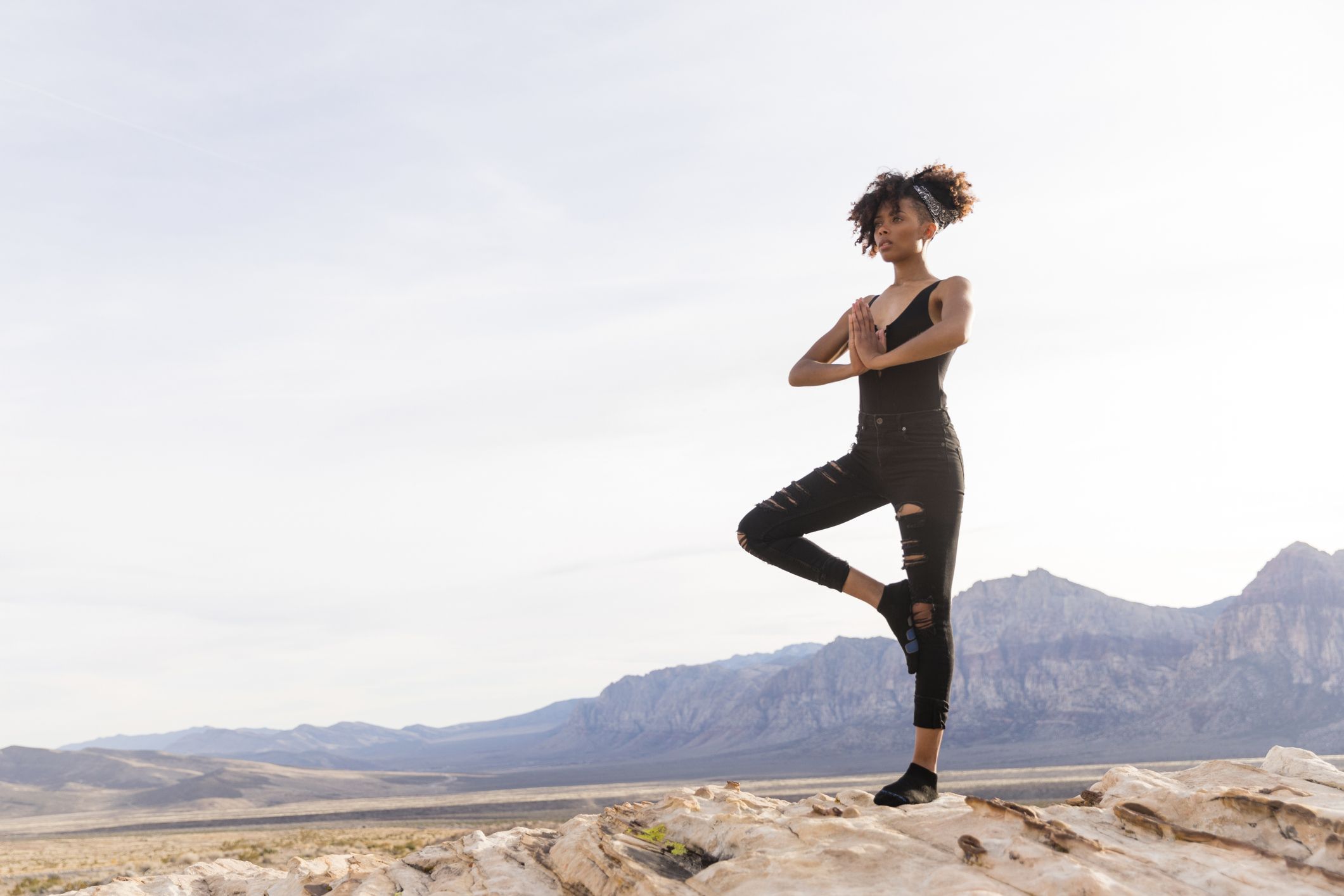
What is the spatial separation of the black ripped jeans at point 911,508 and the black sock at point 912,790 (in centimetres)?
26

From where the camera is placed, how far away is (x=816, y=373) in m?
5.37

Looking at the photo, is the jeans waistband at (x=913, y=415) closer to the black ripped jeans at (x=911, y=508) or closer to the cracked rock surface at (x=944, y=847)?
the black ripped jeans at (x=911, y=508)

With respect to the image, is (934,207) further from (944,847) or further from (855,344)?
(944,847)

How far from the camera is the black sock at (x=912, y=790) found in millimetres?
4898

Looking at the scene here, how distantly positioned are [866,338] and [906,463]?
645 millimetres

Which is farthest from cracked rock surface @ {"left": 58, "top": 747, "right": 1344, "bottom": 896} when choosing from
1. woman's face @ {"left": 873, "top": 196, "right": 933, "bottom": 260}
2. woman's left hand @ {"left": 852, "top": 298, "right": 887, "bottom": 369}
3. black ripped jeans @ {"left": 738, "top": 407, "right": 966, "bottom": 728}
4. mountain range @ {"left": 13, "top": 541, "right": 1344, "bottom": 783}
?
mountain range @ {"left": 13, "top": 541, "right": 1344, "bottom": 783}

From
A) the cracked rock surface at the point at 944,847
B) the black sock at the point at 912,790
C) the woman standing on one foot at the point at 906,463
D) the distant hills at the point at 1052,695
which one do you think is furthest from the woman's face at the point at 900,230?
the distant hills at the point at 1052,695

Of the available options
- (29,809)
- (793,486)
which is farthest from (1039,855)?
(29,809)

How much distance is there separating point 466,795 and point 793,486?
348 ft

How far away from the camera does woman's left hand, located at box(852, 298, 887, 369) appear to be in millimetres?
4996

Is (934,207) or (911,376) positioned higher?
(934,207)

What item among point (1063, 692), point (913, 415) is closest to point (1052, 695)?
point (1063, 692)

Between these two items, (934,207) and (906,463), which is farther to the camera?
(934,207)

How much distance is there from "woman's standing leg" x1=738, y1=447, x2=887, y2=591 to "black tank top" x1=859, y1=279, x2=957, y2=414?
0.32 meters
